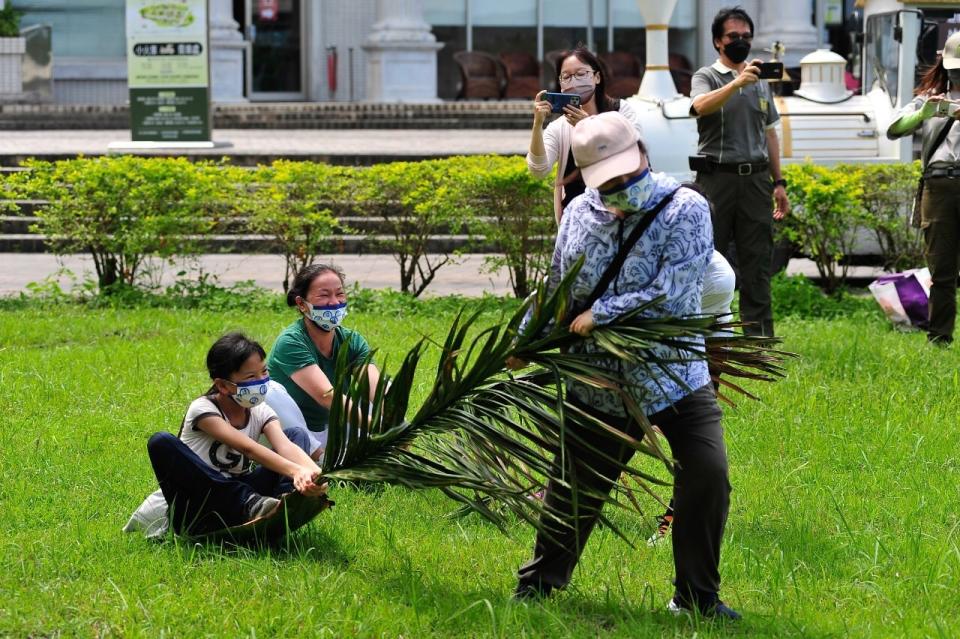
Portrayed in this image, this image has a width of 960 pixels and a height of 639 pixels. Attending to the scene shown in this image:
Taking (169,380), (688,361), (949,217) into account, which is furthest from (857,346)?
(688,361)

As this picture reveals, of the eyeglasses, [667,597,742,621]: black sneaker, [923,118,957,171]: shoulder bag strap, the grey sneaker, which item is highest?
the eyeglasses

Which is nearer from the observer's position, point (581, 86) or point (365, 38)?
point (581, 86)

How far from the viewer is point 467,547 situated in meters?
5.27

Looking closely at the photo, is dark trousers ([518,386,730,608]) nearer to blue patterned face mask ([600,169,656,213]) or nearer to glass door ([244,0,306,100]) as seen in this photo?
blue patterned face mask ([600,169,656,213])

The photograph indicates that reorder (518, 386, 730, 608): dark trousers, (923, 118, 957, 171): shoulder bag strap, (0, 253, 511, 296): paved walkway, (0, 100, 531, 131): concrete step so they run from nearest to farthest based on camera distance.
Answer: (518, 386, 730, 608): dark trousers → (923, 118, 957, 171): shoulder bag strap → (0, 253, 511, 296): paved walkway → (0, 100, 531, 131): concrete step

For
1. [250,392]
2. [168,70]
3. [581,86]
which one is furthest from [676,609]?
[168,70]

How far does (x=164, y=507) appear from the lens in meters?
5.29

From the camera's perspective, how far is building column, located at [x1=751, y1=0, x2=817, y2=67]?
25.8 meters

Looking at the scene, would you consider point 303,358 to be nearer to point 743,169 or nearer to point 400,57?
point 743,169

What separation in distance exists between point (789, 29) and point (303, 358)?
21.6m

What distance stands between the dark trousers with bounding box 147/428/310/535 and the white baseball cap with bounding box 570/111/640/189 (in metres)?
1.74

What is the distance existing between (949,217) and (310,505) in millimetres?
5333

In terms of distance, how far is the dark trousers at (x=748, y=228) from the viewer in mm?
7969

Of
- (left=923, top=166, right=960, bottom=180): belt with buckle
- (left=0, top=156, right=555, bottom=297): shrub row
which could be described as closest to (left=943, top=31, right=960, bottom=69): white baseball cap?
(left=923, top=166, right=960, bottom=180): belt with buckle
